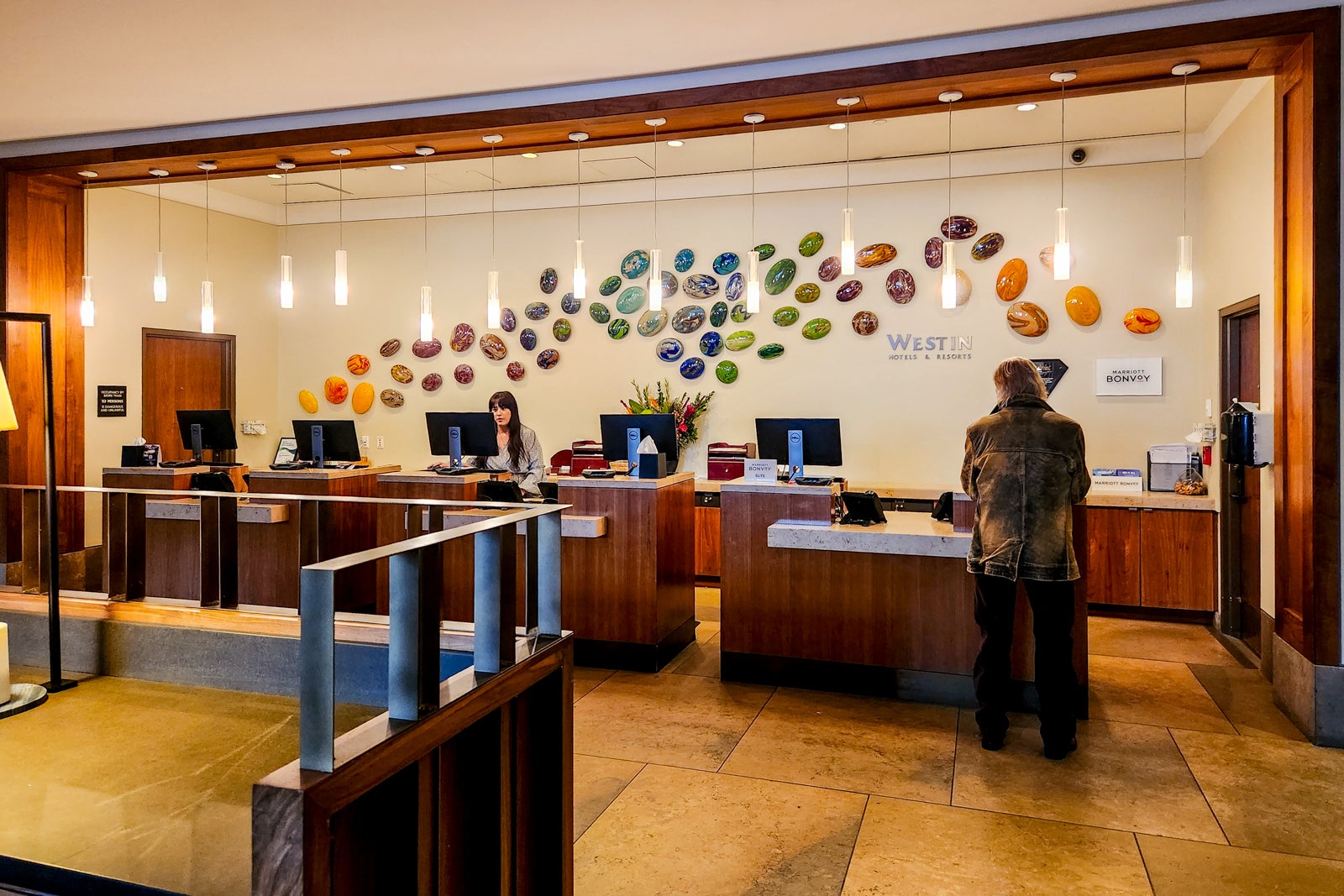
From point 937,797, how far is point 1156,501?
376 centimetres

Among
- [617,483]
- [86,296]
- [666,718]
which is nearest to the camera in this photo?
[666,718]

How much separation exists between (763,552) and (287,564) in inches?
137

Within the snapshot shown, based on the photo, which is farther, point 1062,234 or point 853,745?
point 1062,234

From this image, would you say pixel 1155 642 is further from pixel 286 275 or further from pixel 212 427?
pixel 212 427

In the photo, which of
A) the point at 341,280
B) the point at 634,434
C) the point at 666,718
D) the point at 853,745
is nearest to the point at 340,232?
the point at 341,280

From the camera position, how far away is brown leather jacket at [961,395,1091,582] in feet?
12.3

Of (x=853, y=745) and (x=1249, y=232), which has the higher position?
(x=1249, y=232)

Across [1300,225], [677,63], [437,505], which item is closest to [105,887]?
[437,505]

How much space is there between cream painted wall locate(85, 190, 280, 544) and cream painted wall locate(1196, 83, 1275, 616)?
8588 millimetres

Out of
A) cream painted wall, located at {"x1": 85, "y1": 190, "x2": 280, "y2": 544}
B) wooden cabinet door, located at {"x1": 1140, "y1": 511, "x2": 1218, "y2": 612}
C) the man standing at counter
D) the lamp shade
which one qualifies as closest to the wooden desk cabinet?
wooden cabinet door, located at {"x1": 1140, "y1": 511, "x2": 1218, "y2": 612}

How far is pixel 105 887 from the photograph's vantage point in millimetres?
1775

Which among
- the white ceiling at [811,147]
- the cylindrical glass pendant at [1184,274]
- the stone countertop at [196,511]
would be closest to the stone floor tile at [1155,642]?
the cylindrical glass pendant at [1184,274]

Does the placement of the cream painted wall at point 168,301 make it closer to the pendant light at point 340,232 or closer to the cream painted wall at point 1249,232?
the pendant light at point 340,232

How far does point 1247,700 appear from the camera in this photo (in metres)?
4.54
